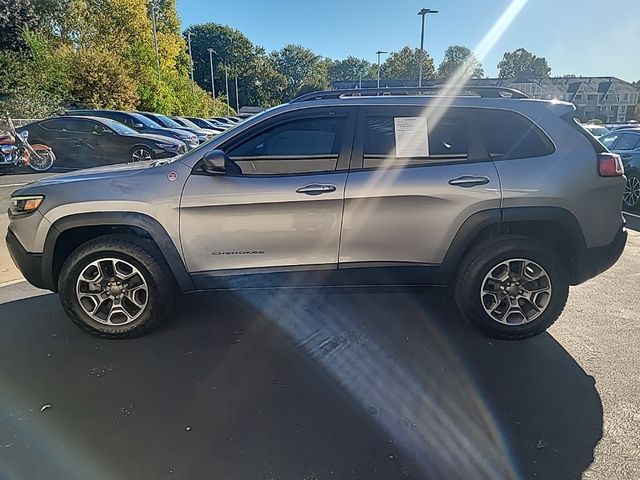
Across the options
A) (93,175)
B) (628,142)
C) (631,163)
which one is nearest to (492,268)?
(93,175)

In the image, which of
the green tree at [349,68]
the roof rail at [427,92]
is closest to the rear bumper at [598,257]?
the roof rail at [427,92]

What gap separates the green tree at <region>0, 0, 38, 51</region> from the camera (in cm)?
2679

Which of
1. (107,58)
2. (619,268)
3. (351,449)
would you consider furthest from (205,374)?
(107,58)

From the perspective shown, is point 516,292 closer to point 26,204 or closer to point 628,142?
point 26,204

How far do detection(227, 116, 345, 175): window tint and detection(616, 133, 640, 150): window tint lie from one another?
26.2 ft

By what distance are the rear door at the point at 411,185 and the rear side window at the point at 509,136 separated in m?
0.10

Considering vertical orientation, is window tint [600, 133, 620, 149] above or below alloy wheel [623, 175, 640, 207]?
above

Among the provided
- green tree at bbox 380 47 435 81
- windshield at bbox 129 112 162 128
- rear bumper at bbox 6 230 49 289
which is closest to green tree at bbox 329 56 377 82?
green tree at bbox 380 47 435 81

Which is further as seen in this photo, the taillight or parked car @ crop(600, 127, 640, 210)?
parked car @ crop(600, 127, 640, 210)

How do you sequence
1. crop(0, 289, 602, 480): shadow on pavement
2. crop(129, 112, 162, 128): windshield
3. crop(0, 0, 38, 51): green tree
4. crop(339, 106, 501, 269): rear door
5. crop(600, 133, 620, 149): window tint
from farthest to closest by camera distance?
crop(0, 0, 38, 51): green tree < crop(129, 112, 162, 128): windshield < crop(600, 133, 620, 149): window tint < crop(339, 106, 501, 269): rear door < crop(0, 289, 602, 480): shadow on pavement

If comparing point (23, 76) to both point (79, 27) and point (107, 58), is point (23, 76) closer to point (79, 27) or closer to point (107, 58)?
point (107, 58)

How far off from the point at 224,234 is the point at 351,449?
167cm

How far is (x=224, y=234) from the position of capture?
10.2 feet

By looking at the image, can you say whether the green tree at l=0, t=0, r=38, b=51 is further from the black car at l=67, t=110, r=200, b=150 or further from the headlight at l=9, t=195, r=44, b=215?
the headlight at l=9, t=195, r=44, b=215
